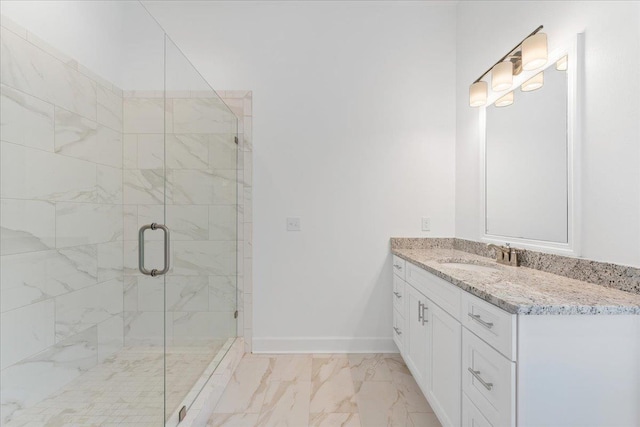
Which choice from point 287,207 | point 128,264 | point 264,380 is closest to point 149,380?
point 128,264

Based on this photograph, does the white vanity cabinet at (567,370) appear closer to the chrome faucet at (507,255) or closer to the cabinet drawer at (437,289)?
the cabinet drawer at (437,289)

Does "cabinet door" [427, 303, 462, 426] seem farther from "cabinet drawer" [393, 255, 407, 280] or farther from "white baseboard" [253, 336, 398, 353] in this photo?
"white baseboard" [253, 336, 398, 353]

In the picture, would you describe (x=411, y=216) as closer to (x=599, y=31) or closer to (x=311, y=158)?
(x=311, y=158)

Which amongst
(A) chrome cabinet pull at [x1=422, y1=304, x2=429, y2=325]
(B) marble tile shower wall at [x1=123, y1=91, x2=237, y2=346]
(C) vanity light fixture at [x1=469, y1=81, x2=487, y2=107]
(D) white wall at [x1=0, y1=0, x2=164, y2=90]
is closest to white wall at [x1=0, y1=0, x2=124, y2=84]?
(D) white wall at [x1=0, y1=0, x2=164, y2=90]

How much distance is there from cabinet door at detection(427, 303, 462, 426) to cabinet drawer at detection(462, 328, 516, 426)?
0.20ft

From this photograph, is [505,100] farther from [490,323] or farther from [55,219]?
[55,219]

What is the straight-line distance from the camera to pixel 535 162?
1627mm

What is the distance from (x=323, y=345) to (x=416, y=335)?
911 mm

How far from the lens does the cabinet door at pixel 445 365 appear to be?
1.29 metres

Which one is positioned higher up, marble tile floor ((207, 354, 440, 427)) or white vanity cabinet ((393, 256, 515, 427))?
white vanity cabinet ((393, 256, 515, 427))

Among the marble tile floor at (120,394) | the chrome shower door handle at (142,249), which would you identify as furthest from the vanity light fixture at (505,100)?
the marble tile floor at (120,394)

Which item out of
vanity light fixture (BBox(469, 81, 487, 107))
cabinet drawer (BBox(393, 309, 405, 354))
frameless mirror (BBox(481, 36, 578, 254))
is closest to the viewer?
frameless mirror (BBox(481, 36, 578, 254))

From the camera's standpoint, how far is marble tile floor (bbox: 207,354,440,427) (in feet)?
5.46

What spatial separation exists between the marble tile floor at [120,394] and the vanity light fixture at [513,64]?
96.7 inches
